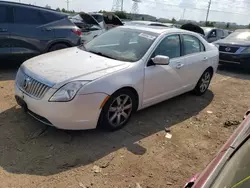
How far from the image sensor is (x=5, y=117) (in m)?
4.05

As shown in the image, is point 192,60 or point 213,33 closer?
point 192,60

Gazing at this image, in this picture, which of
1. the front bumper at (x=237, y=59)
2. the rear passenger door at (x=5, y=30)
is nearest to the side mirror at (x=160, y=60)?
the rear passenger door at (x=5, y=30)

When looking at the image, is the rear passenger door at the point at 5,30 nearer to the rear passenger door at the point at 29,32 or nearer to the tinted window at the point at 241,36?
the rear passenger door at the point at 29,32

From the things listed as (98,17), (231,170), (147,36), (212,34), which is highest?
(147,36)

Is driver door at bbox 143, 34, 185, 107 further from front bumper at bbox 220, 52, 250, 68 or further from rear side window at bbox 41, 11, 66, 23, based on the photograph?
front bumper at bbox 220, 52, 250, 68

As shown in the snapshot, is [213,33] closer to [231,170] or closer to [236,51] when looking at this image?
[236,51]

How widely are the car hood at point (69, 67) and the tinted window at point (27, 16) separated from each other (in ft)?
9.05

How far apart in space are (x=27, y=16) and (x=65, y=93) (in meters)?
4.18

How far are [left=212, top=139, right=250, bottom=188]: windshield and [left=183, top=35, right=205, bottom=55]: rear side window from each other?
360cm

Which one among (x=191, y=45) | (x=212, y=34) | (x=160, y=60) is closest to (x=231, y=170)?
(x=160, y=60)

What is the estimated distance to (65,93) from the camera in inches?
128

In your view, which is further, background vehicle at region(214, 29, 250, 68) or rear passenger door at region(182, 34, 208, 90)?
background vehicle at region(214, 29, 250, 68)

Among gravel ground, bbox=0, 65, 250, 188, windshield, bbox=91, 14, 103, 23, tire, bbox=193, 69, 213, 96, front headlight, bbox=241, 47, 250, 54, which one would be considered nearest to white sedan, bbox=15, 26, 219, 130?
gravel ground, bbox=0, 65, 250, 188

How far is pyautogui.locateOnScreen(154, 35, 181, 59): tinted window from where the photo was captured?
4.43 metres
